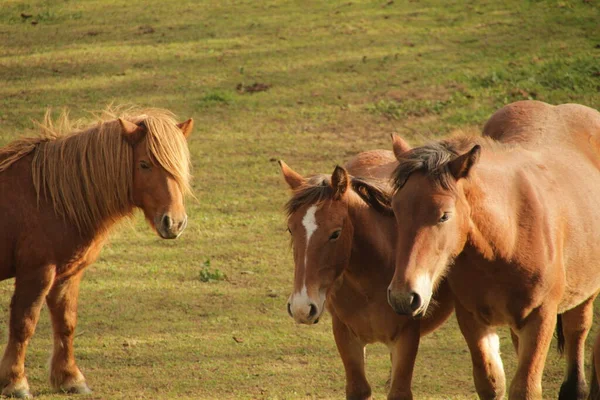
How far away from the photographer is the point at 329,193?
17.5 feet

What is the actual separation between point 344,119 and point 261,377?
18.0 feet

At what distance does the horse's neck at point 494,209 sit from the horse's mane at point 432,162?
0.54 feet

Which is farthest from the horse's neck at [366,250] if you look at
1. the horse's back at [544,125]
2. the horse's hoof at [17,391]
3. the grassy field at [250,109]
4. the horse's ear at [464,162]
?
the horse's hoof at [17,391]

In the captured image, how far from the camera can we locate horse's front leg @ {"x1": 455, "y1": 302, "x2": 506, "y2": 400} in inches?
217

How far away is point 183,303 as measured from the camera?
8.39 metres

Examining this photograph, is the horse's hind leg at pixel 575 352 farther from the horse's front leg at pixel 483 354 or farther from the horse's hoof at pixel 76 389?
the horse's hoof at pixel 76 389

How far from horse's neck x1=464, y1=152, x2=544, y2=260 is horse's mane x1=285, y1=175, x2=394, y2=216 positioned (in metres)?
0.68

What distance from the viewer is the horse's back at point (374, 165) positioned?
6.24 m

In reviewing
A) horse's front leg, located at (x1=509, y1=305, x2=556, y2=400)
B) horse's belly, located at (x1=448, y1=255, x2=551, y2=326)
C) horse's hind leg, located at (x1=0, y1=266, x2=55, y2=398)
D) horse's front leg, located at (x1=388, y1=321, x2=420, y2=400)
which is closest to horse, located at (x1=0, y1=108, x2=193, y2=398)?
horse's hind leg, located at (x1=0, y1=266, x2=55, y2=398)

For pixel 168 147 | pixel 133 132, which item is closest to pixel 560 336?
pixel 168 147

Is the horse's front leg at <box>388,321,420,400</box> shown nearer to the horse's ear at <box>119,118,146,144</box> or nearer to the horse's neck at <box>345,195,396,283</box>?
the horse's neck at <box>345,195,396,283</box>

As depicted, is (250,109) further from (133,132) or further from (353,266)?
(353,266)

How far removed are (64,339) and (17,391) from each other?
0.50 meters

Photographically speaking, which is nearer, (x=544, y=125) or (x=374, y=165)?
(x=374, y=165)
